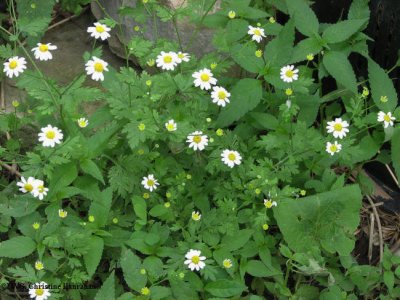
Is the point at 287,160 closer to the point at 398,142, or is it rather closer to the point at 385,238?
the point at 398,142

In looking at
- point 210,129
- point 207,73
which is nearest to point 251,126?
point 210,129

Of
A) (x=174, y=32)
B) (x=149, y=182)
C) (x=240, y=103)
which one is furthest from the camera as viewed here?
(x=174, y=32)

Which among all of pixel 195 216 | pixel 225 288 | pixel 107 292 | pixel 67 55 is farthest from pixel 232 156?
pixel 67 55

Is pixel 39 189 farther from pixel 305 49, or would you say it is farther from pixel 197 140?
pixel 305 49

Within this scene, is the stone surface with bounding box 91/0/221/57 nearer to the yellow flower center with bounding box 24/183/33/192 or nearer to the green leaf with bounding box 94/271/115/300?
the yellow flower center with bounding box 24/183/33/192

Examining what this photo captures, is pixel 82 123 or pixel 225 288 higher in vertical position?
pixel 82 123

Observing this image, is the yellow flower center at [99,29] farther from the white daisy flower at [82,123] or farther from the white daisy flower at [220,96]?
the white daisy flower at [220,96]

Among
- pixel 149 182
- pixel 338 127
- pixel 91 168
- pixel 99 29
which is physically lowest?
pixel 149 182

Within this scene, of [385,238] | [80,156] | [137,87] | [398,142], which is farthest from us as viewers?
[385,238]
